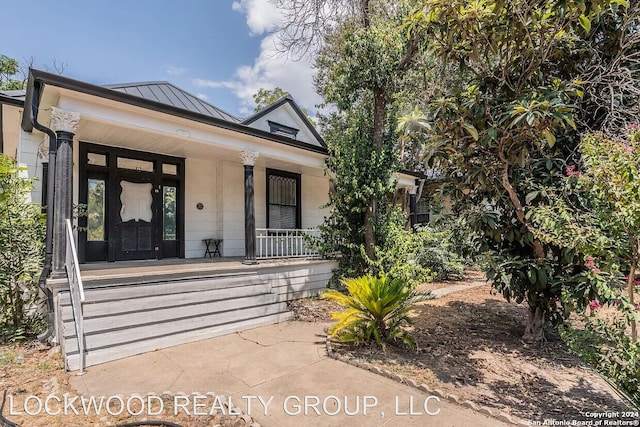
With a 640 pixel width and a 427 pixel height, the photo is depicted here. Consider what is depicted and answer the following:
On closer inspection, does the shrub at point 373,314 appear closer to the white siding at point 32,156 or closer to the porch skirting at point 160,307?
the porch skirting at point 160,307

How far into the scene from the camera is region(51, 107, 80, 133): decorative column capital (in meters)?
4.50

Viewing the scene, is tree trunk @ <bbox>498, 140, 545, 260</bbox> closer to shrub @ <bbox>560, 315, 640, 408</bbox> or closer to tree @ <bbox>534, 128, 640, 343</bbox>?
tree @ <bbox>534, 128, 640, 343</bbox>

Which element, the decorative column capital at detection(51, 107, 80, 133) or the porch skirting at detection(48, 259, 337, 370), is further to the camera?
the decorative column capital at detection(51, 107, 80, 133)

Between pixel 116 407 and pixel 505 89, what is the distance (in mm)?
5698

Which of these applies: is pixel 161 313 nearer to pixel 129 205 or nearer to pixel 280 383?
pixel 280 383

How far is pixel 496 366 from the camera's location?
4074mm

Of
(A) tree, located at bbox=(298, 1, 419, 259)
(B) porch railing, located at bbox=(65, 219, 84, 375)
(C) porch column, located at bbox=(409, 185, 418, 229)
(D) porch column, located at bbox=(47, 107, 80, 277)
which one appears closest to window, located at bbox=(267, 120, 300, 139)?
(A) tree, located at bbox=(298, 1, 419, 259)

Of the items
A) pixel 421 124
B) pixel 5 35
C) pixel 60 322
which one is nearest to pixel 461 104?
pixel 421 124

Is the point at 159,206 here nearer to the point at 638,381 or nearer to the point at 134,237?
the point at 134,237

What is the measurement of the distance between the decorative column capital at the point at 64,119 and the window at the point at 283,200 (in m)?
5.31

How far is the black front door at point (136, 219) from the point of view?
282 inches

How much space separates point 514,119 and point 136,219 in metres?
7.44

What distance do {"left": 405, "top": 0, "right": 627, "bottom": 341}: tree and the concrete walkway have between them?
2139 millimetres

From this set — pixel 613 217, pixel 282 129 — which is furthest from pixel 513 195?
pixel 282 129
